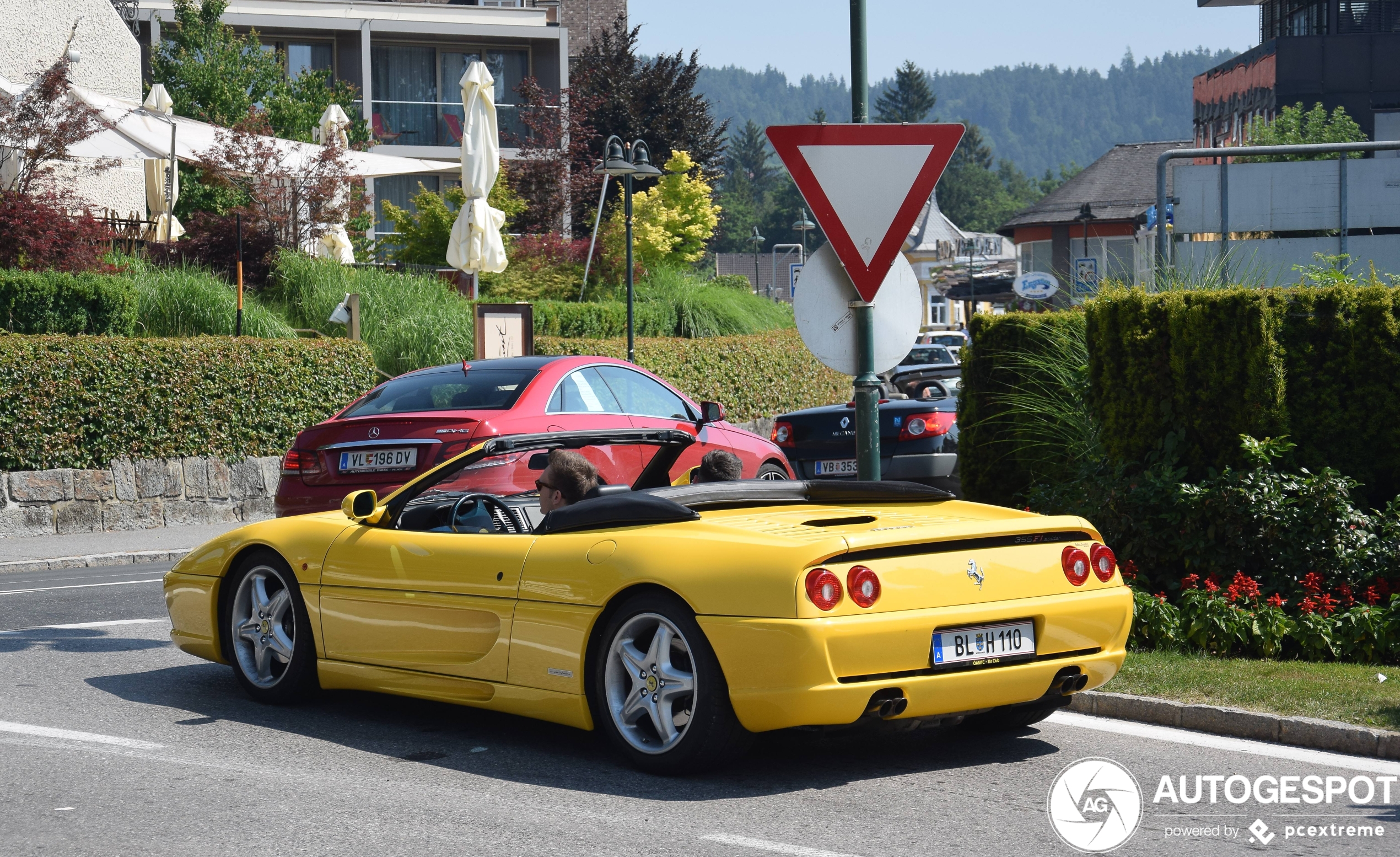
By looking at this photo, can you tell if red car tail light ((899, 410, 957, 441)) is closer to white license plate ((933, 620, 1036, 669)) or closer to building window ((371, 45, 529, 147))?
white license plate ((933, 620, 1036, 669))

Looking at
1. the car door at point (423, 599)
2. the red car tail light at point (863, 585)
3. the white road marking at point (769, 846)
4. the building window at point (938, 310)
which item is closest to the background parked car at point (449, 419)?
the car door at point (423, 599)

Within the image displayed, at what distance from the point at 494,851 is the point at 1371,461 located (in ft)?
19.0

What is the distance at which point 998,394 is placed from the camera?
988 cm

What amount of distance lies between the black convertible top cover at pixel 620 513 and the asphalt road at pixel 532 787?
0.90 metres

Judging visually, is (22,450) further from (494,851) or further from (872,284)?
(494,851)

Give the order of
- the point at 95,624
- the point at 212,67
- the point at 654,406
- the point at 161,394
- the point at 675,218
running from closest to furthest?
the point at 95,624 → the point at 654,406 → the point at 161,394 → the point at 675,218 → the point at 212,67

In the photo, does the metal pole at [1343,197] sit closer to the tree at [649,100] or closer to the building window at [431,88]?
the tree at [649,100]

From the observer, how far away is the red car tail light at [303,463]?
31.7 ft

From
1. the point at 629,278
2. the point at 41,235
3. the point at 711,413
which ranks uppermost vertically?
the point at 41,235

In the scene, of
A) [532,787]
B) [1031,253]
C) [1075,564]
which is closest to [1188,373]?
[1075,564]

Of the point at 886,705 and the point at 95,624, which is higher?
the point at 886,705

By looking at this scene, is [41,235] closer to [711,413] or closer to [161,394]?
[161,394]

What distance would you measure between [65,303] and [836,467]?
28.8 ft

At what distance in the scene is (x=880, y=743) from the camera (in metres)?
6.16
